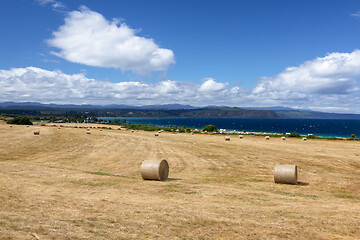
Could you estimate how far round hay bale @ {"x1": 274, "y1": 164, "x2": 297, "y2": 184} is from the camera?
18.4m

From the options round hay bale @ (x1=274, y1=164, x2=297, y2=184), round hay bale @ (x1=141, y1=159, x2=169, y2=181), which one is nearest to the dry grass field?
round hay bale @ (x1=141, y1=159, x2=169, y2=181)

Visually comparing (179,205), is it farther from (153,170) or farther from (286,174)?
(286,174)

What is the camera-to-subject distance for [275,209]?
1216 centimetres

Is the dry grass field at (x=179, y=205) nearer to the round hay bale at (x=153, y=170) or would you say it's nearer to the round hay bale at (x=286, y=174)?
the round hay bale at (x=153, y=170)

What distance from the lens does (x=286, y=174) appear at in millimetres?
18500

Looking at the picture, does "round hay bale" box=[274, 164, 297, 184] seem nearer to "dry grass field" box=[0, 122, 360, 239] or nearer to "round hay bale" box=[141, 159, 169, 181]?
"dry grass field" box=[0, 122, 360, 239]

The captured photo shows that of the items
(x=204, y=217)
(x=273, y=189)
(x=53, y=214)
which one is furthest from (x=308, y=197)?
(x=53, y=214)

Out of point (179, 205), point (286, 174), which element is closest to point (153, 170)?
point (179, 205)

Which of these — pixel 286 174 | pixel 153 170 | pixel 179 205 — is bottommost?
pixel 179 205

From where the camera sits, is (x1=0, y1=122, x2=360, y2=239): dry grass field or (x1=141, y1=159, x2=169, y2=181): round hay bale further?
(x1=141, y1=159, x2=169, y2=181): round hay bale

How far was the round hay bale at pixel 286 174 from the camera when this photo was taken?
1838 centimetres

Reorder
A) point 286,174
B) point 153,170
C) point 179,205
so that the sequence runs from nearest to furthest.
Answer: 1. point 179,205
2. point 153,170
3. point 286,174

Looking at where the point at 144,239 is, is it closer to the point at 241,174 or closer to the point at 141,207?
the point at 141,207

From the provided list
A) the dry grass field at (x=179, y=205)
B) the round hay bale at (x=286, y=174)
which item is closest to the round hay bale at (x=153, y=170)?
the dry grass field at (x=179, y=205)
